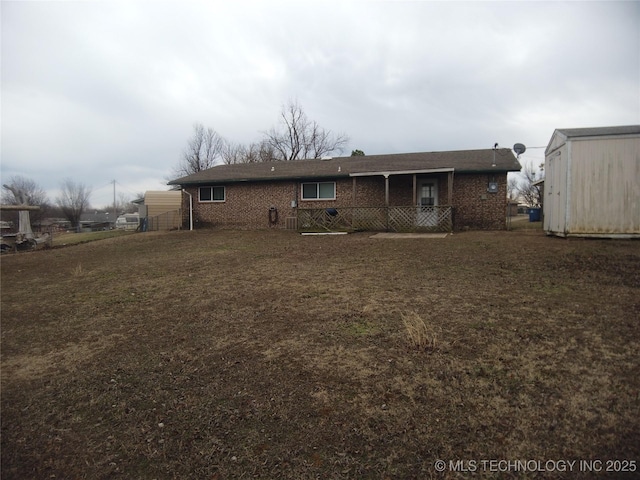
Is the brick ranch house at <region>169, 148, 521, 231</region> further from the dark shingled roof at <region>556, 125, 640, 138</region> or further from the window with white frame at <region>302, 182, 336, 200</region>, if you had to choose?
the dark shingled roof at <region>556, 125, 640, 138</region>

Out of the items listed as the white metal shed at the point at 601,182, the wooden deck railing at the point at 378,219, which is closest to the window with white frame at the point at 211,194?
the wooden deck railing at the point at 378,219

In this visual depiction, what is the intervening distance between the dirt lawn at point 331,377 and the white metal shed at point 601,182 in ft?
15.4

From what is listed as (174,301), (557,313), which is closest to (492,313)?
(557,313)

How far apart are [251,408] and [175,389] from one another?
2.80ft

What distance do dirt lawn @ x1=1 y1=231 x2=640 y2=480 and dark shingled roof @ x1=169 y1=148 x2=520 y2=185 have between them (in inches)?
407

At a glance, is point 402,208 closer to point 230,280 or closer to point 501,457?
point 230,280

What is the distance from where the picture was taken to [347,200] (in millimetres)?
18250

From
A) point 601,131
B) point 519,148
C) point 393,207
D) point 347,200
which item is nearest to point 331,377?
point 601,131

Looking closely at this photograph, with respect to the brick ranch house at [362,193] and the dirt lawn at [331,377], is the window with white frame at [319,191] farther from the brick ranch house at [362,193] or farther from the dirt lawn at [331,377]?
the dirt lawn at [331,377]

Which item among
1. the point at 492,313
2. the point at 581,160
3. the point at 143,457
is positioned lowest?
the point at 143,457

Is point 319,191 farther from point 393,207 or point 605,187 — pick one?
point 605,187

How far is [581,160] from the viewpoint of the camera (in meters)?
10.5

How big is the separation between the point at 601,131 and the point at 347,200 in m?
10.3

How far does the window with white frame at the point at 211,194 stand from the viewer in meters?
20.7
